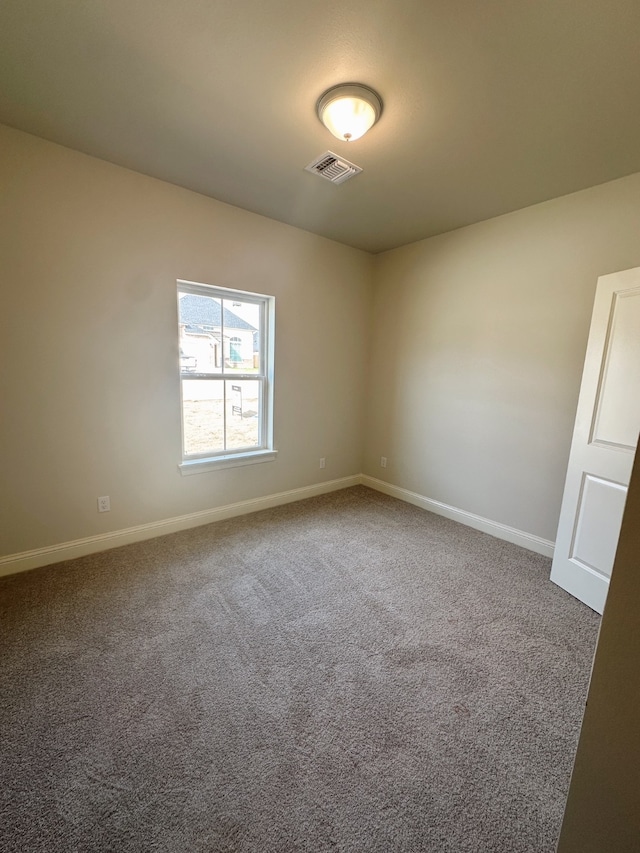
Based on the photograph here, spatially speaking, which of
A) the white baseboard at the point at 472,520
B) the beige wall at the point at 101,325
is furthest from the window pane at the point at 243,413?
the white baseboard at the point at 472,520

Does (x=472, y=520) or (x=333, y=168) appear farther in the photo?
(x=472, y=520)

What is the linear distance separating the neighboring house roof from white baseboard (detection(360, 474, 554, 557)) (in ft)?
7.84

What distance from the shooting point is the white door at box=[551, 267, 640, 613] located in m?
1.91

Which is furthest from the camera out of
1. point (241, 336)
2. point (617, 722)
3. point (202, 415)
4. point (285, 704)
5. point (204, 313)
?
point (241, 336)

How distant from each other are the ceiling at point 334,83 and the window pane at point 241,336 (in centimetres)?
89

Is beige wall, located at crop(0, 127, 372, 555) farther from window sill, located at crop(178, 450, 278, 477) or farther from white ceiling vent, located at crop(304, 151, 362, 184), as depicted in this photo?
white ceiling vent, located at crop(304, 151, 362, 184)

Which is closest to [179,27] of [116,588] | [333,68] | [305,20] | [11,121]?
[305,20]

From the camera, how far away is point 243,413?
3.19 meters

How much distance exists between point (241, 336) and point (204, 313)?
1.23ft

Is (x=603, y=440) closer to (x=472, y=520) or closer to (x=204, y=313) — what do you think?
(x=472, y=520)

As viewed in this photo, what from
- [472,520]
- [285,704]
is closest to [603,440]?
[472,520]

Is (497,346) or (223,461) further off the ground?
(497,346)

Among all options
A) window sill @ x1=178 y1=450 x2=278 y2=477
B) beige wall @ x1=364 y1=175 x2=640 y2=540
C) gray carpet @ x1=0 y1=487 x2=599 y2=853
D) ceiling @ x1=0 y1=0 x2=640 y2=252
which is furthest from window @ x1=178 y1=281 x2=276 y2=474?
beige wall @ x1=364 y1=175 x2=640 y2=540

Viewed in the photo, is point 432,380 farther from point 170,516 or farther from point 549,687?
point 170,516
